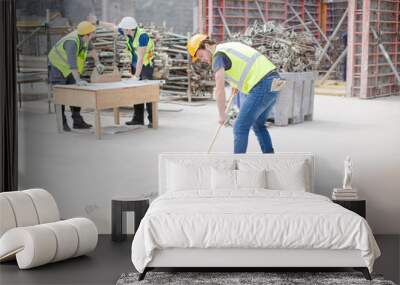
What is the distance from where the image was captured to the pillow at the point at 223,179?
6.70 metres

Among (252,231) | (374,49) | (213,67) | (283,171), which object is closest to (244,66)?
(213,67)

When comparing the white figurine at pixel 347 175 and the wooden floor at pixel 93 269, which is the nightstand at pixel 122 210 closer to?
the wooden floor at pixel 93 269

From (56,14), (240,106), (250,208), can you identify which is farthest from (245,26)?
(250,208)

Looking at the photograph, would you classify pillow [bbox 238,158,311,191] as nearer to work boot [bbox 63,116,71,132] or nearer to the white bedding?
the white bedding

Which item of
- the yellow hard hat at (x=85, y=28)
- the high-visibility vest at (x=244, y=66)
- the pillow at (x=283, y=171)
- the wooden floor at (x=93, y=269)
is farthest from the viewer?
the yellow hard hat at (x=85, y=28)

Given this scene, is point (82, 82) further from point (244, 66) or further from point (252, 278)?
point (252, 278)

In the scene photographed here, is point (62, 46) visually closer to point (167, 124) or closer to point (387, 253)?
point (167, 124)

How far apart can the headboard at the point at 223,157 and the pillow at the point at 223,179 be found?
392 mm

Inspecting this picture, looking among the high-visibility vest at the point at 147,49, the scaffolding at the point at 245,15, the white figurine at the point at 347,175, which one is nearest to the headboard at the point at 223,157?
the white figurine at the point at 347,175

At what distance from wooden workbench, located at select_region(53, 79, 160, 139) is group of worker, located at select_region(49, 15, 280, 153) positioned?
0.06 meters

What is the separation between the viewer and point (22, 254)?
588cm

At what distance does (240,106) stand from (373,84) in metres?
1.34

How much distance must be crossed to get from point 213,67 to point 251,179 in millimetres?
1276

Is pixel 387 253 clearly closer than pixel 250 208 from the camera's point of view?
No
